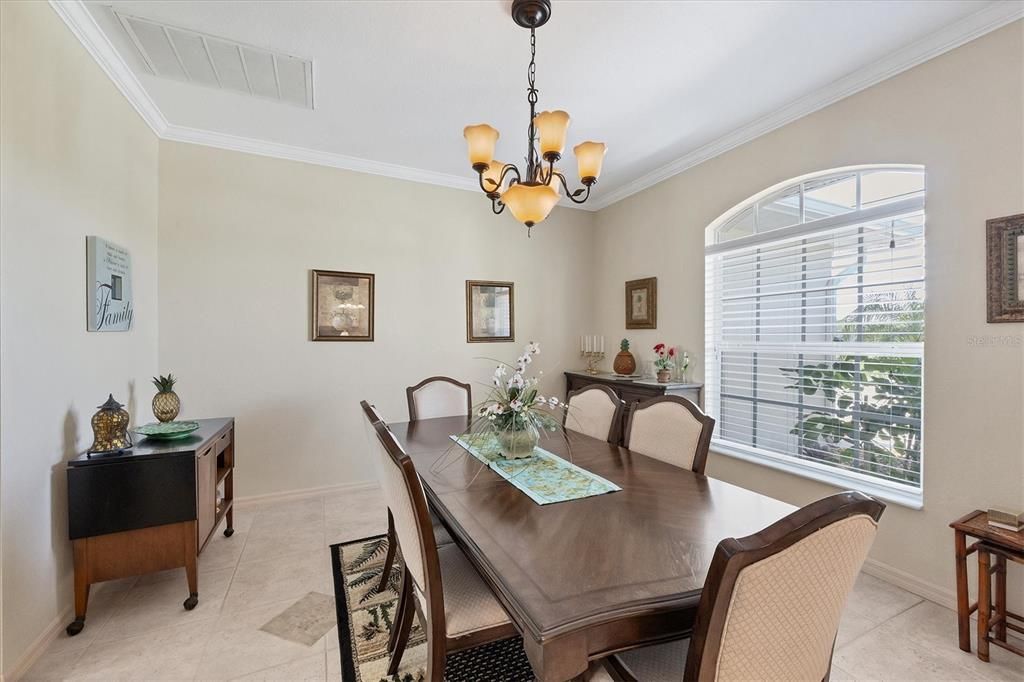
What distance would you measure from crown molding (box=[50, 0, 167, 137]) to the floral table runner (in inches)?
103

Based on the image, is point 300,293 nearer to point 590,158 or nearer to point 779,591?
point 590,158

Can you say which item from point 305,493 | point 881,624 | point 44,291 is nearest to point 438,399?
point 305,493

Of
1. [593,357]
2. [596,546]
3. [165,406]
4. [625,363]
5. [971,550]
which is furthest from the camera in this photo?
[593,357]

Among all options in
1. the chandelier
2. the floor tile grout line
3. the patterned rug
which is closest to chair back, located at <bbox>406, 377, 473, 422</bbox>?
the patterned rug

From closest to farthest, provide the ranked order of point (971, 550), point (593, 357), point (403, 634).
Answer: point (403, 634) < point (971, 550) < point (593, 357)

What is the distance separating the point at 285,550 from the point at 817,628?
8.92 feet

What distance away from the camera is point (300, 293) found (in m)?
3.42

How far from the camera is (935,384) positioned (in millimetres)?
2143

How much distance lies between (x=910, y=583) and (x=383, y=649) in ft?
8.55

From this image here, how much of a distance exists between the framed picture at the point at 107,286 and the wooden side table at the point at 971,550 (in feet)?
13.1

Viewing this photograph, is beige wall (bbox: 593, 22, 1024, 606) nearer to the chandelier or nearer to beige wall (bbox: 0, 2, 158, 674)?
the chandelier

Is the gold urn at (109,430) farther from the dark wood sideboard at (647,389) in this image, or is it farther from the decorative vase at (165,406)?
the dark wood sideboard at (647,389)

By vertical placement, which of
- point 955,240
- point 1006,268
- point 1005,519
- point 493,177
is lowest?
point 1005,519

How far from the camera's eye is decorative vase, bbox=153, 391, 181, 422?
95.3 inches
